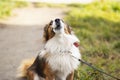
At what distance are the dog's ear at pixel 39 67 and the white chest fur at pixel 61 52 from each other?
0.18m

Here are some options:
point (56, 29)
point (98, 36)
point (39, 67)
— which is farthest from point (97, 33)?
point (56, 29)

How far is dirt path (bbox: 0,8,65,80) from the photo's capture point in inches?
328

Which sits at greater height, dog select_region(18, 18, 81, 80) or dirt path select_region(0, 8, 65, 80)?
dog select_region(18, 18, 81, 80)

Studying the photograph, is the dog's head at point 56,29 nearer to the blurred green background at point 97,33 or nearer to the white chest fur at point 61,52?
the white chest fur at point 61,52

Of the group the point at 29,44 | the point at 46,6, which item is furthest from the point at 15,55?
the point at 46,6

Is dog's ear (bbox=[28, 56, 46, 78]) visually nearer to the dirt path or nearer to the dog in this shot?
the dog

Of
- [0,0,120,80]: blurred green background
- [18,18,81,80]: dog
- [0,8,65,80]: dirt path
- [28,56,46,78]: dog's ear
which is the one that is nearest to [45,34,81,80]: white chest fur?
[18,18,81,80]: dog

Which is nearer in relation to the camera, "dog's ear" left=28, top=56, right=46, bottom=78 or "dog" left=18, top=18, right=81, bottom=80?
"dog" left=18, top=18, right=81, bottom=80

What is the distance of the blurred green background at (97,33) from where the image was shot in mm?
7675

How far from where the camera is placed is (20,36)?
466 inches

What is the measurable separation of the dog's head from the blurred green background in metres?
1.26

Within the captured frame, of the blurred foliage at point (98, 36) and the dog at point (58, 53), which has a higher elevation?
the dog at point (58, 53)

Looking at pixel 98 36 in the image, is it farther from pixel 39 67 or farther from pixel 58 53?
pixel 58 53

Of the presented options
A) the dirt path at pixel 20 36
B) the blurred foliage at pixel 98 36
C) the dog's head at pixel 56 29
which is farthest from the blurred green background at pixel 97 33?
the dog's head at pixel 56 29
